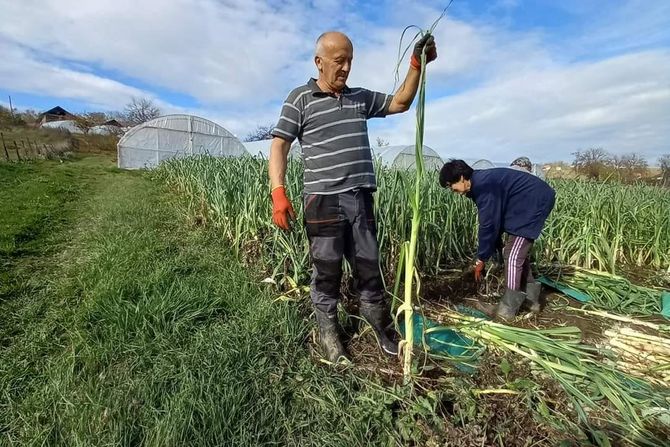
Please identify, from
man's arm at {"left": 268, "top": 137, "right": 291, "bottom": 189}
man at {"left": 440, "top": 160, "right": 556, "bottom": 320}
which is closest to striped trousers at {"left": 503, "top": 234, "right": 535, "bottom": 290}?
man at {"left": 440, "top": 160, "right": 556, "bottom": 320}

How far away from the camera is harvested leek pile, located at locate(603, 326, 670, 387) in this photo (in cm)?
193

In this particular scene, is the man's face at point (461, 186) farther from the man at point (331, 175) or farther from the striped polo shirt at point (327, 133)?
the striped polo shirt at point (327, 133)

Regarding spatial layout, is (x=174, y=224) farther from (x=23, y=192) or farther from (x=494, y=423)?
(x=23, y=192)

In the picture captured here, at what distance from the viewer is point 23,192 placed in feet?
22.9

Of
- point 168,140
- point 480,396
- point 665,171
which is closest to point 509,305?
point 480,396

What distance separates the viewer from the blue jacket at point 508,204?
104 inches

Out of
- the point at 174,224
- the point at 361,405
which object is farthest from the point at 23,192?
the point at 361,405

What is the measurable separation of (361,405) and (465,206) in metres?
2.48

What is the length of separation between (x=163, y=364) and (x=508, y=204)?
7.89 ft

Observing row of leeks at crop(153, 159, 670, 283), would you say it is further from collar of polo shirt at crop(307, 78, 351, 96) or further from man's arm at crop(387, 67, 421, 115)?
collar of polo shirt at crop(307, 78, 351, 96)

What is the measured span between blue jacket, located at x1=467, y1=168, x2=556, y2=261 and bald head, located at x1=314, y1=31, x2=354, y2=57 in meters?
1.43

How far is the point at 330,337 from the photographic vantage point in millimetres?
1925

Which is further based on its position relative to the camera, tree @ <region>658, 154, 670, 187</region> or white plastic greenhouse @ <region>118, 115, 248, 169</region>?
white plastic greenhouse @ <region>118, 115, 248, 169</region>

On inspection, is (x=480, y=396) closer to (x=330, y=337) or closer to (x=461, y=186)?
(x=330, y=337)
